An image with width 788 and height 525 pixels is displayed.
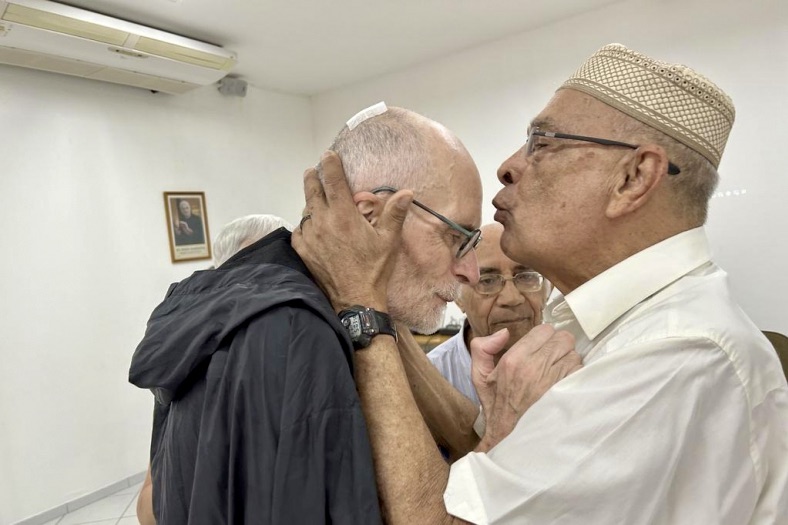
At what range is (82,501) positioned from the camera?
144 inches

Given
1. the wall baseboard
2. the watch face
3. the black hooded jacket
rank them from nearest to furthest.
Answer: the black hooded jacket
the watch face
the wall baseboard

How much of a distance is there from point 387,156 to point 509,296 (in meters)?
1.28

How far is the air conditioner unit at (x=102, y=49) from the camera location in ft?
9.80

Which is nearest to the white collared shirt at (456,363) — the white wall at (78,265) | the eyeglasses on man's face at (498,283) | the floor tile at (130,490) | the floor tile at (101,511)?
the eyeglasses on man's face at (498,283)

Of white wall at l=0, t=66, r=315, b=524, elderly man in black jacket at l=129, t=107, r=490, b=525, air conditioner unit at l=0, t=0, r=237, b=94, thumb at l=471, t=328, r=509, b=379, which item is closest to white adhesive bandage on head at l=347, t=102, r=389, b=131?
elderly man in black jacket at l=129, t=107, r=490, b=525

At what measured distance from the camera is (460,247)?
118 centimetres

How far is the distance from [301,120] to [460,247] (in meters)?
4.87

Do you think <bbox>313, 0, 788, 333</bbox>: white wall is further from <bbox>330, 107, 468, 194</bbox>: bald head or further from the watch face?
the watch face

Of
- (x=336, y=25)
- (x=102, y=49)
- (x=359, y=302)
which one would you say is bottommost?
(x=359, y=302)

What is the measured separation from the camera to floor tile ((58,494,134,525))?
137 inches

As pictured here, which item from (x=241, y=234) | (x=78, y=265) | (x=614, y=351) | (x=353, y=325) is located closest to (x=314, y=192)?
(x=353, y=325)

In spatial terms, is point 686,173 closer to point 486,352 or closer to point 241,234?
point 486,352

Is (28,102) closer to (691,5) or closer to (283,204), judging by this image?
(283,204)

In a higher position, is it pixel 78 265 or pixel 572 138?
pixel 572 138
